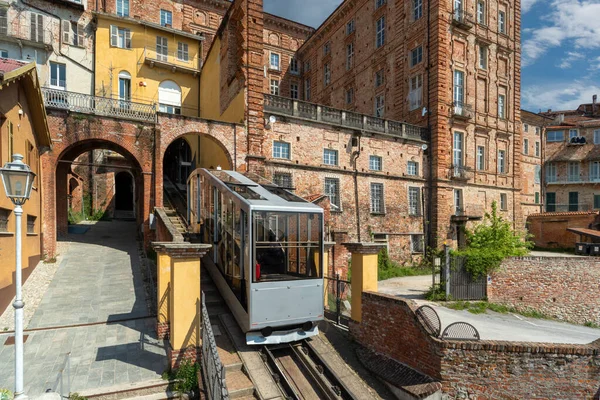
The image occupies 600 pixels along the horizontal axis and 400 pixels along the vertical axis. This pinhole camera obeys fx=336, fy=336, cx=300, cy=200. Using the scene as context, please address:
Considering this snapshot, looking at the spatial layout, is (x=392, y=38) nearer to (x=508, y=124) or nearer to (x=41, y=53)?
(x=508, y=124)

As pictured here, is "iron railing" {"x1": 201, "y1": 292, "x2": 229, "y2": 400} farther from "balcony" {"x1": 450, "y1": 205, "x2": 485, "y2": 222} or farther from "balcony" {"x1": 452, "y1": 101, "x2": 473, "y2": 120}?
"balcony" {"x1": 452, "y1": 101, "x2": 473, "y2": 120}

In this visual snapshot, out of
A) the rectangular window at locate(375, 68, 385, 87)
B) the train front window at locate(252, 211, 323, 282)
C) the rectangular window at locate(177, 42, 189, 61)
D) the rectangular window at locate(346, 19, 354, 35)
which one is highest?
the rectangular window at locate(346, 19, 354, 35)

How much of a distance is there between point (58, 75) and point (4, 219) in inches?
699

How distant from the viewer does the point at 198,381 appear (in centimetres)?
667

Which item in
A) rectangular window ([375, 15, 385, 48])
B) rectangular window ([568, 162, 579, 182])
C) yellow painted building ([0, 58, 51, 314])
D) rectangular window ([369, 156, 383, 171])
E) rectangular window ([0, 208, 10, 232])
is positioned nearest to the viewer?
yellow painted building ([0, 58, 51, 314])

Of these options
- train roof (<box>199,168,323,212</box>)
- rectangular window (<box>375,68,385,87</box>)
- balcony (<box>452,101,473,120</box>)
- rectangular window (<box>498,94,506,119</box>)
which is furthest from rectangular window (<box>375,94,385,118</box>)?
train roof (<box>199,168,323,212</box>)

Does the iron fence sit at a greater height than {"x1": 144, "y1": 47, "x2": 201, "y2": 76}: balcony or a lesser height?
lesser

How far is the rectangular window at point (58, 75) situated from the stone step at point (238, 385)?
23950 millimetres

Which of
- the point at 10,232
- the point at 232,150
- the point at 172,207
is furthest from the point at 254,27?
the point at 10,232

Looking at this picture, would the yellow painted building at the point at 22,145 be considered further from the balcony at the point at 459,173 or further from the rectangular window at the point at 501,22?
the rectangular window at the point at 501,22

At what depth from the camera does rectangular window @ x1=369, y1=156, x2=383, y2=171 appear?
819 inches

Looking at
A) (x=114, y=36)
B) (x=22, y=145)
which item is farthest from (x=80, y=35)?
(x=22, y=145)

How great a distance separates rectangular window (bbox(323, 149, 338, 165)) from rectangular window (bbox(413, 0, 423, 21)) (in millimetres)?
11464

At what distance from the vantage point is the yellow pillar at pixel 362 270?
9.12 meters
